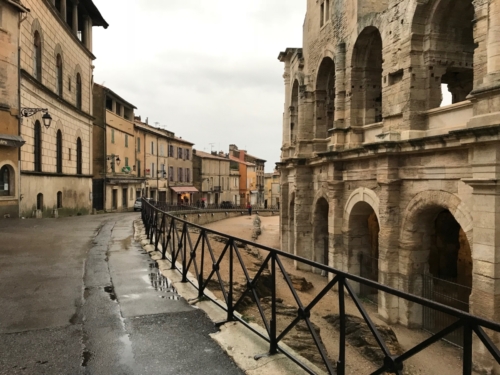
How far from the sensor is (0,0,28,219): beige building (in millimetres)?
15438

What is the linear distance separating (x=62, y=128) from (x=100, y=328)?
2094cm

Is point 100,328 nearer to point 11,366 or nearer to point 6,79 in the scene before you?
point 11,366

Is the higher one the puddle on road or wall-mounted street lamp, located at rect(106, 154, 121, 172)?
wall-mounted street lamp, located at rect(106, 154, 121, 172)

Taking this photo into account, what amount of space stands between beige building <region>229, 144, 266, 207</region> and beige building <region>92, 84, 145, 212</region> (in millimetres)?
30716

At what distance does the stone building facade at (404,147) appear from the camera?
8.24 m

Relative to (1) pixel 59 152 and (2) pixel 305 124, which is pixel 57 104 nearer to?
(1) pixel 59 152

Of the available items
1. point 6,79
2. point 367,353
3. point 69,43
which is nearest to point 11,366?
point 367,353

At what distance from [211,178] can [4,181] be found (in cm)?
4178

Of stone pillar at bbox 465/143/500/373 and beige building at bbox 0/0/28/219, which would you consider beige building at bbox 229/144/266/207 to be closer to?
beige building at bbox 0/0/28/219

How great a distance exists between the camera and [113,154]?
33.8 m

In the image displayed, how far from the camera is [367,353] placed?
8367mm

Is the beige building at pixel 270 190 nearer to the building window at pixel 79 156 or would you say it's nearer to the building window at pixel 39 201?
the building window at pixel 79 156

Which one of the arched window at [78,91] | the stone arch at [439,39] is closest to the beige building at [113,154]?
the arched window at [78,91]

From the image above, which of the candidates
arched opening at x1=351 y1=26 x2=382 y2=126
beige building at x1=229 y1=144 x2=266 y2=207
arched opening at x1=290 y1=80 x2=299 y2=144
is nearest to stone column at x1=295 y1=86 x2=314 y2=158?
arched opening at x1=290 y1=80 x2=299 y2=144
